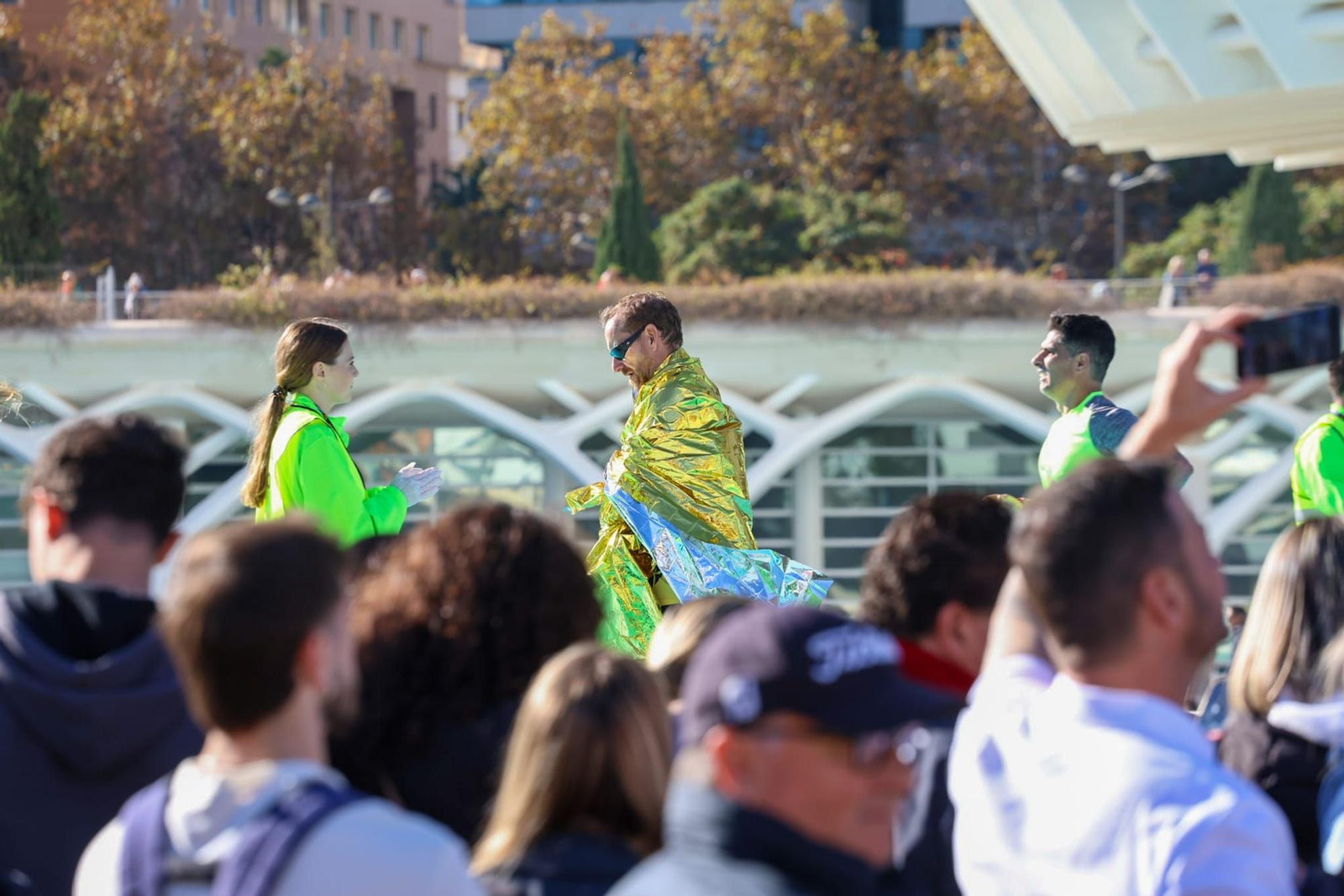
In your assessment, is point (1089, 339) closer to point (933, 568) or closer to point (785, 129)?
point (933, 568)

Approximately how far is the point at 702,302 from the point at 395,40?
39804mm

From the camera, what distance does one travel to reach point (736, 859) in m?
2.13

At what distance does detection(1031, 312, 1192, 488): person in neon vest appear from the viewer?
604cm

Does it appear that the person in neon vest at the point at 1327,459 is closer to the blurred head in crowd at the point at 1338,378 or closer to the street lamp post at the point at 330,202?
the blurred head in crowd at the point at 1338,378

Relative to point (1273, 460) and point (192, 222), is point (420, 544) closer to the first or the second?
point (1273, 460)

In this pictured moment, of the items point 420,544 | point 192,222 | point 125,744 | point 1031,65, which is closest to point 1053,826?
point 420,544

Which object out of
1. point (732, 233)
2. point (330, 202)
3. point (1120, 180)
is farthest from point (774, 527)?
point (330, 202)

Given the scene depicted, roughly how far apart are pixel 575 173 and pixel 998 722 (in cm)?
3940

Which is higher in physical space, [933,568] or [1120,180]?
[1120,180]

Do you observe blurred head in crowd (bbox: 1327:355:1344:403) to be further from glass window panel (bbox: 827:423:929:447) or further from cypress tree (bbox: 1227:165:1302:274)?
cypress tree (bbox: 1227:165:1302:274)

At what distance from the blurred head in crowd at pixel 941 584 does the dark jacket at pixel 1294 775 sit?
19.6 inches

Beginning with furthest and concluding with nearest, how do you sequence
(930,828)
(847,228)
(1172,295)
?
(847,228) < (1172,295) < (930,828)

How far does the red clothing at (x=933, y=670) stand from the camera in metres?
3.20

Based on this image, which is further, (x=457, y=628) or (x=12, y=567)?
(x=12, y=567)
